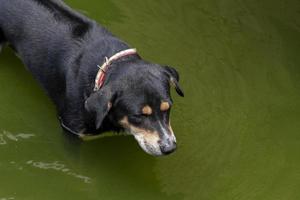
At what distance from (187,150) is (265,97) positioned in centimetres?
138

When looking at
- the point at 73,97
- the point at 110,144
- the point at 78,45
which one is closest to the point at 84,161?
the point at 110,144

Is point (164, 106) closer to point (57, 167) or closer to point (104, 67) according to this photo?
point (104, 67)

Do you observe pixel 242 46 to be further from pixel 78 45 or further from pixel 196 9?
pixel 78 45

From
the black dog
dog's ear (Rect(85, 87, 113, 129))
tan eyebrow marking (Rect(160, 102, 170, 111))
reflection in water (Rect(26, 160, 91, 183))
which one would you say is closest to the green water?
reflection in water (Rect(26, 160, 91, 183))

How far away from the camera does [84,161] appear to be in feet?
20.3

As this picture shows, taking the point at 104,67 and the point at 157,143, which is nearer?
the point at 157,143

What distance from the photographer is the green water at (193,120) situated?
6090mm

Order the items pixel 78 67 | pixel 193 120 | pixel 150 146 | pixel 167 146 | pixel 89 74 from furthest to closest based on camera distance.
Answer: pixel 193 120 < pixel 78 67 < pixel 89 74 < pixel 150 146 < pixel 167 146

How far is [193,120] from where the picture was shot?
263 inches

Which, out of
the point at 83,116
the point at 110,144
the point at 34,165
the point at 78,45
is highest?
the point at 78,45

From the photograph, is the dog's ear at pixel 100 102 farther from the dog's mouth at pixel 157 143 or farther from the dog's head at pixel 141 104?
the dog's mouth at pixel 157 143

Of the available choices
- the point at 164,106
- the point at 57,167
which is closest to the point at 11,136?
the point at 57,167

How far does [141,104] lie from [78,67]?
0.94 m

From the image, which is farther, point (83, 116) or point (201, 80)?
point (201, 80)
